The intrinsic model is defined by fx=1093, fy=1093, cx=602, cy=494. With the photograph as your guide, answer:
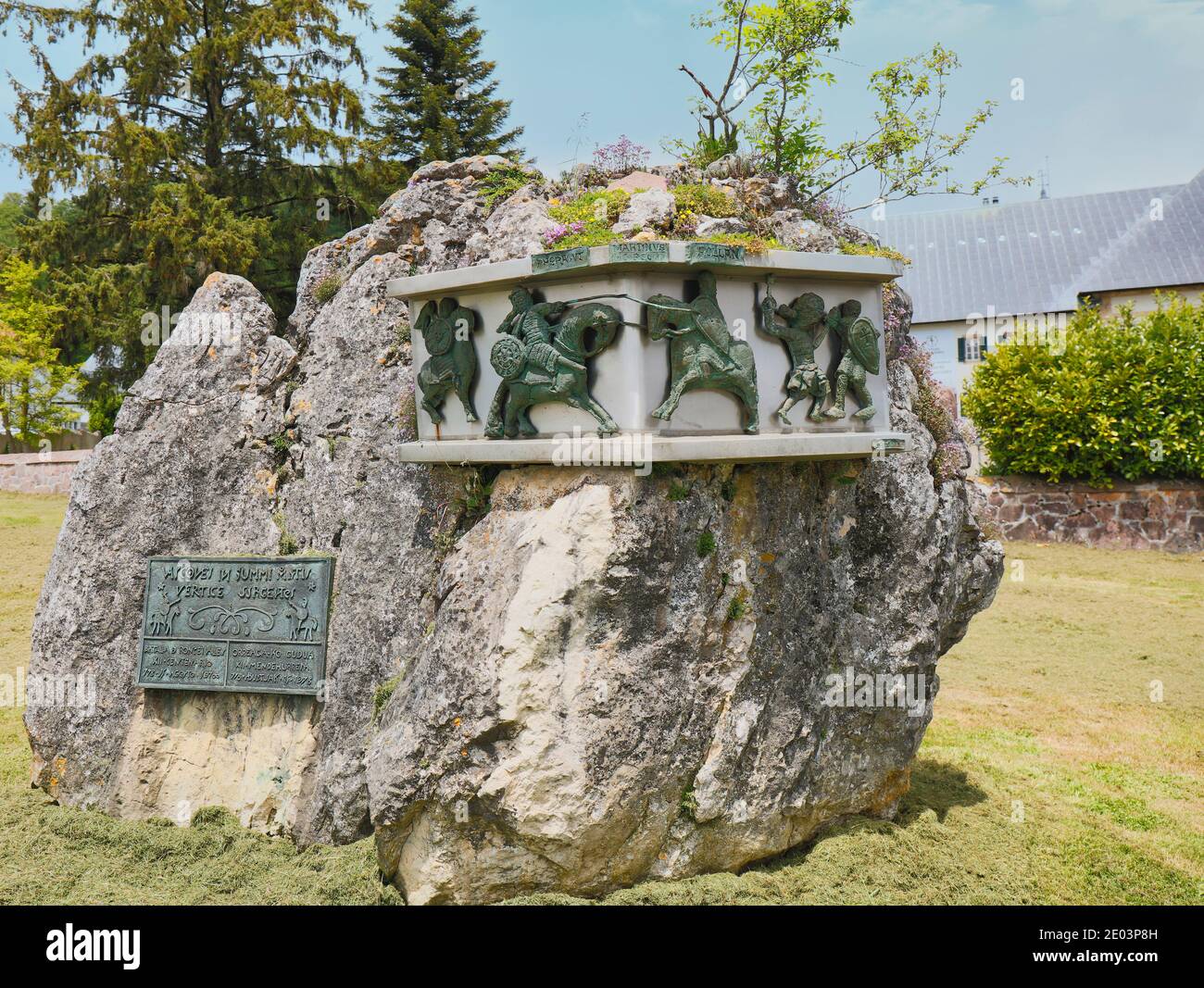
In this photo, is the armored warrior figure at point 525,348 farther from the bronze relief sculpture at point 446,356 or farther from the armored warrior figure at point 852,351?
the armored warrior figure at point 852,351

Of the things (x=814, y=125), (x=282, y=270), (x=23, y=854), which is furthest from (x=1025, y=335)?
(x=23, y=854)

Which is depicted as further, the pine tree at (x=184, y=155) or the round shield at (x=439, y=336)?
the pine tree at (x=184, y=155)

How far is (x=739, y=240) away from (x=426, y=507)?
84.1 inches

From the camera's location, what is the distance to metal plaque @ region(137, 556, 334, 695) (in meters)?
6.08

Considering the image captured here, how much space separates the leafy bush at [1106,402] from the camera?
17.5m

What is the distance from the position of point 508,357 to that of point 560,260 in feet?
1.80

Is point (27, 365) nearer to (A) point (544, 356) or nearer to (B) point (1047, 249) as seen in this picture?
(A) point (544, 356)

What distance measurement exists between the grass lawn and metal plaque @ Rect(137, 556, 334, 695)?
2.80 feet

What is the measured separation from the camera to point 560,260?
4996 mm

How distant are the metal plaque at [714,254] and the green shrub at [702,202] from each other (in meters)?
0.77

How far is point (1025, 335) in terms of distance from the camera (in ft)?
62.4

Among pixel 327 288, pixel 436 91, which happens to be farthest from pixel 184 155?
pixel 327 288

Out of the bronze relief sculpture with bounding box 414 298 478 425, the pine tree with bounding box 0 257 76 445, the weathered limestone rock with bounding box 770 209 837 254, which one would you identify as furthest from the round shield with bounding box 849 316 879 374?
the pine tree with bounding box 0 257 76 445

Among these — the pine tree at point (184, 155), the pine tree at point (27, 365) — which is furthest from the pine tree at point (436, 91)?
the pine tree at point (27, 365)
